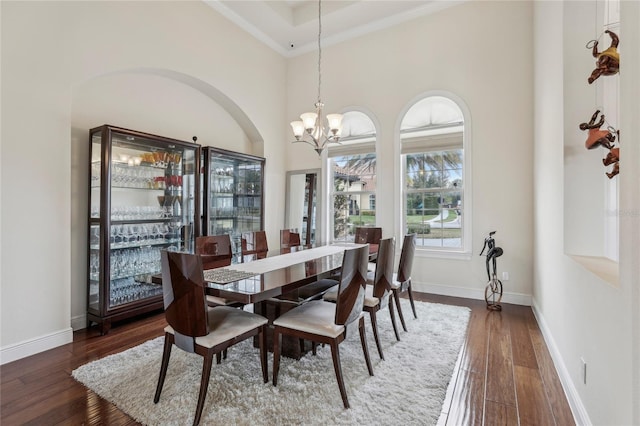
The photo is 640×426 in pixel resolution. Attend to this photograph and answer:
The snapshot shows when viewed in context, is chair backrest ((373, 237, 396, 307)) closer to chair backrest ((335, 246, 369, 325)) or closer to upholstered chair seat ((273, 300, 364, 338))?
chair backrest ((335, 246, 369, 325))

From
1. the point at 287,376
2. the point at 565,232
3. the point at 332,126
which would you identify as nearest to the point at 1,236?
the point at 287,376

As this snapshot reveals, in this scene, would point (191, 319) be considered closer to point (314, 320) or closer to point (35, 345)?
point (314, 320)

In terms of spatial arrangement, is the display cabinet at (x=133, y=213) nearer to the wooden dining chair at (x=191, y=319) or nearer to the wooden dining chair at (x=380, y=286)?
the wooden dining chair at (x=191, y=319)

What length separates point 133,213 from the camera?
3.53 meters

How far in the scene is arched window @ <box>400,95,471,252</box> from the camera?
4.44 metres

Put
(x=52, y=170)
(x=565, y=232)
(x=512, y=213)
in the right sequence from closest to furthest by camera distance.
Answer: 1. (x=565, y=232)
2. (x=52, y=170)
3. (x=512, y=213)

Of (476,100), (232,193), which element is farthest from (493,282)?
(232,193)

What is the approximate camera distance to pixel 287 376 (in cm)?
227

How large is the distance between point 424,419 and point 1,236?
11.1ft

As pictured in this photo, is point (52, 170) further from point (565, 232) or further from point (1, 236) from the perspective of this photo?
point (565, 232)

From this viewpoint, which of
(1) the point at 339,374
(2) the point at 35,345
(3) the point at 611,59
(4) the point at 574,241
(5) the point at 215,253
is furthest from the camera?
(5) the point at 215,253

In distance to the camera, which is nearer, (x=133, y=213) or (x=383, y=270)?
(x=383, y=270)

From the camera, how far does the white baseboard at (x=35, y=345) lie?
8.39 feet

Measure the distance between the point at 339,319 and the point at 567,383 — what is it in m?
1.58
